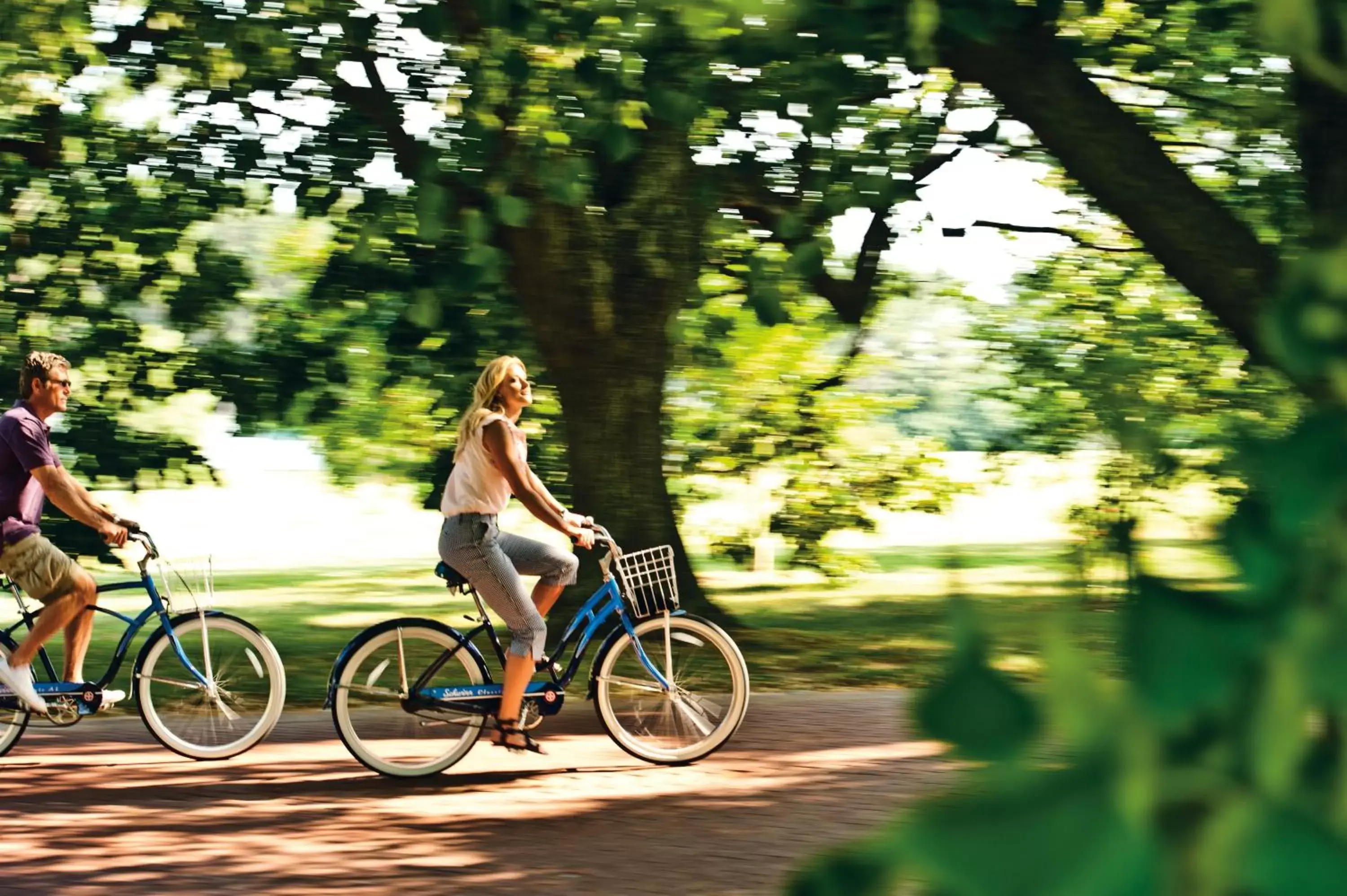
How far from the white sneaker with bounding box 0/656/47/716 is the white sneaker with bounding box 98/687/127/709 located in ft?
0.95

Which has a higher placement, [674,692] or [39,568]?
[39,568]

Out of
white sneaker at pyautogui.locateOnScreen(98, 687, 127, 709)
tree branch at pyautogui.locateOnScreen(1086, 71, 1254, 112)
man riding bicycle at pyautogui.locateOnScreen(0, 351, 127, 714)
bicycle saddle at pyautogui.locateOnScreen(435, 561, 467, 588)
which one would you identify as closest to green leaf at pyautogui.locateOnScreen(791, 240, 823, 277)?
bicycle saddle at pyautogui.locateOnScreen(435, 561, 467, 588)

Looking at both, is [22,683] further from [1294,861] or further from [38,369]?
[1294,861]

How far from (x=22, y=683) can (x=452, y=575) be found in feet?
7.67

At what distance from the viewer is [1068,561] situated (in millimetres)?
944

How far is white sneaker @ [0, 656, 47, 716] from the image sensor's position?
8.56 m

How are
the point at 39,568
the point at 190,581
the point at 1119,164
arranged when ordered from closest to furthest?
the point at 1119,164 → the point at 39,568 → the point at 190,581

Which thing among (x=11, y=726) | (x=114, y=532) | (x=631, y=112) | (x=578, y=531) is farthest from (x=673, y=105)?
(x=11, y=726)

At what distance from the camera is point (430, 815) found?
7.52 meters

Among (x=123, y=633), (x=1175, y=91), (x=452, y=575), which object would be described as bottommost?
(x=123, y=633)

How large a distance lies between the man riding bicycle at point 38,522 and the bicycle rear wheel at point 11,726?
0.63 ft

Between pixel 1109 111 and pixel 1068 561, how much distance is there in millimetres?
3732

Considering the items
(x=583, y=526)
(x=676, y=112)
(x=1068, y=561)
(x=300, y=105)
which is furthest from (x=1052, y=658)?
(x=300, y=105)

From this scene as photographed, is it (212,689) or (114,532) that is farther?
(212,689)
